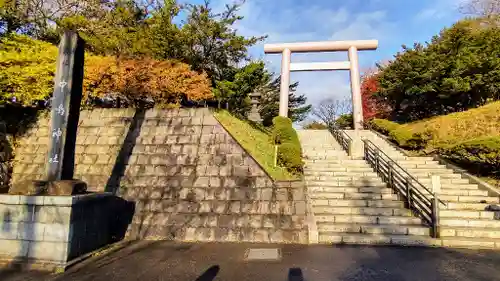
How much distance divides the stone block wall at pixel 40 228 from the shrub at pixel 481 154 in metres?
12.5

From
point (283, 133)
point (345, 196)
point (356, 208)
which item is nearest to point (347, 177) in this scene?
point (345, 196)

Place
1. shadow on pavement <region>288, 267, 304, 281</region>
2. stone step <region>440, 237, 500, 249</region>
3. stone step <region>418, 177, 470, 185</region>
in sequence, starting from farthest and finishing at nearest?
stone step <region>418, 177, 470, 185</region>
stone step <region>440, 237, 500, 249</region>
shadow on pavement <region>288, 267, 304, 281</region>

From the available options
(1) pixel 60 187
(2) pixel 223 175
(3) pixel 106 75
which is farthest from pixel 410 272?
(3) pixel 106 75

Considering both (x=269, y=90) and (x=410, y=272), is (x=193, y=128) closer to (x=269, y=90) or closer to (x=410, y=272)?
(x=410, y=272)

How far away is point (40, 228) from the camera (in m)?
5.11

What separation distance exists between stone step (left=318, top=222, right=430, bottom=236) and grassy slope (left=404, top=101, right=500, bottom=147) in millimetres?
7447

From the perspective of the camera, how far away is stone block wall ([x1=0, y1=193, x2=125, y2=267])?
5047mm

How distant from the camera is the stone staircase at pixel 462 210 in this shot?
657cm

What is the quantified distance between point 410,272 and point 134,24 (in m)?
16.3

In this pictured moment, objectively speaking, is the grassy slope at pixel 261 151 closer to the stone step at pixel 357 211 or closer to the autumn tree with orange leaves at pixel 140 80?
the stone step at pixel 357 211

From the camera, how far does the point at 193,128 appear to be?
1009 cm

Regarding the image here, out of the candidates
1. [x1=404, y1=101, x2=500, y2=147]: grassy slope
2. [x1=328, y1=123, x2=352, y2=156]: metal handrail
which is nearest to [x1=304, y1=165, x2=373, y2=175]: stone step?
[x1=328, y1=123, x2=352, y2=156]: metal handrail

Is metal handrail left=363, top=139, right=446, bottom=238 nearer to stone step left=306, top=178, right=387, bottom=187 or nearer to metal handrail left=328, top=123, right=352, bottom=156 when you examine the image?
stone step left=306, top=178, right=387, bottom=187

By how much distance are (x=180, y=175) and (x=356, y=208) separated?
5326 mm
